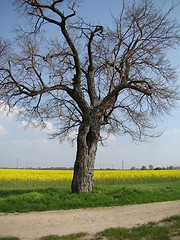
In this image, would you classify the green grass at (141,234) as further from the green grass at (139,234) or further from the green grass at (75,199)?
the green grass at (75,199)

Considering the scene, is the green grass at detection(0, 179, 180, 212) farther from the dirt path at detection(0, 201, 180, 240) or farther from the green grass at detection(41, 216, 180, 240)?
the green grass at detection(41, 216, 180, 240)

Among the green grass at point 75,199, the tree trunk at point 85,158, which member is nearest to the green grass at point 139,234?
the green grass at point 75,199

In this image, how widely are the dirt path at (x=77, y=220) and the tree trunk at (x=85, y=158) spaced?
7.67ft

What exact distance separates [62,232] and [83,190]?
18.5 ft

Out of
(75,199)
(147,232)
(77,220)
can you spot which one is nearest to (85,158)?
(75,199)

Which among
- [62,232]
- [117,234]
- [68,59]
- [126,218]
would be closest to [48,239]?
[62,232]

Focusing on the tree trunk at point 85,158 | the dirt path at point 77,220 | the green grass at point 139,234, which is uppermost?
the tree trunk at point 85,158

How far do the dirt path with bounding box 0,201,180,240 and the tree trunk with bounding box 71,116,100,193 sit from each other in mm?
2339

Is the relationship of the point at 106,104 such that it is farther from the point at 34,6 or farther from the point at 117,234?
the point at 117,234

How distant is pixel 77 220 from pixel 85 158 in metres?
4.63

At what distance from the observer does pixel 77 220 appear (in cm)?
827

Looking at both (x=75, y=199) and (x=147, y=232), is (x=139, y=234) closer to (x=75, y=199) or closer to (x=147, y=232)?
(x=147, y=232)

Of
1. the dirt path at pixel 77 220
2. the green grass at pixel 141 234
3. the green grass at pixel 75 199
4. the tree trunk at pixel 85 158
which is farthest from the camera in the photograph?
the tree trunk at pixel 85 158

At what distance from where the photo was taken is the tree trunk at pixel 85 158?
1252 centimetres
